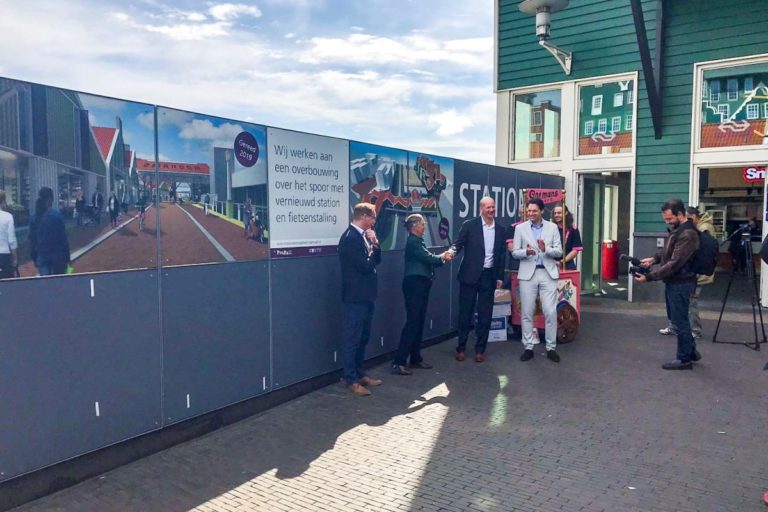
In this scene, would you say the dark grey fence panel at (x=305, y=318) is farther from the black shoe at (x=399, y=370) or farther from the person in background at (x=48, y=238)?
the person in background at (x=48, y=238)

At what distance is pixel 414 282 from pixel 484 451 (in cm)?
247

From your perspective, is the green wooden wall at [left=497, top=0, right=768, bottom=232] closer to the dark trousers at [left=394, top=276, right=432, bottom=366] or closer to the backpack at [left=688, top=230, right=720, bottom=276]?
the backpack at [left=688, top=230, right=720, bottom=276]

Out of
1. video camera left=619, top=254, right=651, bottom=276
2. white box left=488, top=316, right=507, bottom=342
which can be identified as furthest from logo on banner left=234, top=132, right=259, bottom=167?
white box left=488, top=316, right=507, bottom=342

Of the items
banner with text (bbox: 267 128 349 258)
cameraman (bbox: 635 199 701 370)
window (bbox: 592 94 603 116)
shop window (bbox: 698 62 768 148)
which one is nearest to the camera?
banner with text (bbox: 267 128 349 258)

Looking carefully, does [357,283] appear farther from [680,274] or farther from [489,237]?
[680,274]

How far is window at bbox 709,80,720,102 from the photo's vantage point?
35.3 ft

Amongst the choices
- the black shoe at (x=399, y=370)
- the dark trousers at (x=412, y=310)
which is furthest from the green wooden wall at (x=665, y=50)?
the black shoe at (x=399, y=370)

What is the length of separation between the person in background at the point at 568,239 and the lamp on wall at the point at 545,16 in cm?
399

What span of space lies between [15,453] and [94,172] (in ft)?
6.07

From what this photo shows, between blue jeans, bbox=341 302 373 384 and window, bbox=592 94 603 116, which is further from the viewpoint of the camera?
window, bbox=592 94 603 116

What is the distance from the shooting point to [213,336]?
5.09 m

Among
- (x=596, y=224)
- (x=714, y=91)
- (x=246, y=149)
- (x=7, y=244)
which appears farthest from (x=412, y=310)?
(x=714, y=91)

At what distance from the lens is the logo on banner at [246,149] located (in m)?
5.27

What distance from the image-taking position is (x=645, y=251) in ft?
37.1
